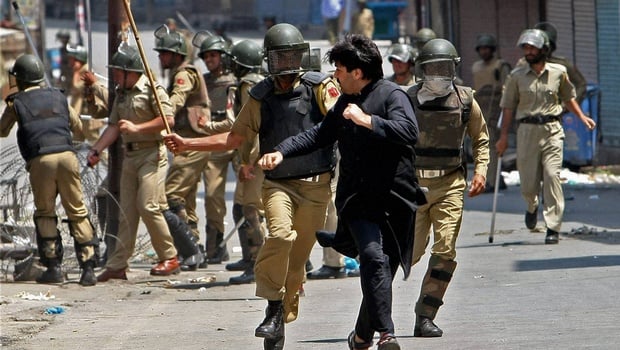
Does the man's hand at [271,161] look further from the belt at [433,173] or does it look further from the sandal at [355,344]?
the belt at [433,173]

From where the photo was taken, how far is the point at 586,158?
1938 centimetres

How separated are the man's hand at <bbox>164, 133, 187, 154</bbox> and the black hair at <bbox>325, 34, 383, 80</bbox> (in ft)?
4.52

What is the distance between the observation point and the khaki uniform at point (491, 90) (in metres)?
18.5

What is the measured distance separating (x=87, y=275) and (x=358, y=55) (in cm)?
498

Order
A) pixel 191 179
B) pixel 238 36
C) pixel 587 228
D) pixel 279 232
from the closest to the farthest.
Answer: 1. pixel 279 232
2. pixel 191 179
3. pixel 587 228
4. pixel 238 36

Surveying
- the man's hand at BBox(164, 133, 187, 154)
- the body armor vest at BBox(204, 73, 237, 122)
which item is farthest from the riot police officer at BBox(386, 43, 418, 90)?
the man's hand at BBox(164, 133, 187, 154)

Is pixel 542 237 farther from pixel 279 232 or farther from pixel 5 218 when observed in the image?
pixel 279 232

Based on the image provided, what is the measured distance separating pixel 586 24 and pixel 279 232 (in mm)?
13215

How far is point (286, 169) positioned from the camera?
8.72 m

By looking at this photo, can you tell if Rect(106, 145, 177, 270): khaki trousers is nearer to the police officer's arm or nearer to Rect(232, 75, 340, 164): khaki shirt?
Rect(232, 75, 340, 164): khaki shirt

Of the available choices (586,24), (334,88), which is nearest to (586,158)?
(586,24)

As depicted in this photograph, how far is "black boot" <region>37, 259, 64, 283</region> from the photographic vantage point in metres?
12.2

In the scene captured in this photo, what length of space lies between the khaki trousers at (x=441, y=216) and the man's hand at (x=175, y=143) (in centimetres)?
148

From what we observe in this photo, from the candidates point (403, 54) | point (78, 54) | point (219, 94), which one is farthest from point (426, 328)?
point (78, 54)
